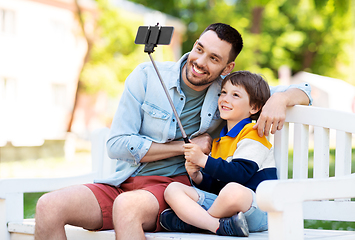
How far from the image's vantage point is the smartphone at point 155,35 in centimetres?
195

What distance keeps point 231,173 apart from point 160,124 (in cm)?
52

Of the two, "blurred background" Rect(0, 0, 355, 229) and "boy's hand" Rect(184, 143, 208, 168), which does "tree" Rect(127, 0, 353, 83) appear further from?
"boy's hand" Rect(184, 143, 208, 168)

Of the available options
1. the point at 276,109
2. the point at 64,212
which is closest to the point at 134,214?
the point at 64,212

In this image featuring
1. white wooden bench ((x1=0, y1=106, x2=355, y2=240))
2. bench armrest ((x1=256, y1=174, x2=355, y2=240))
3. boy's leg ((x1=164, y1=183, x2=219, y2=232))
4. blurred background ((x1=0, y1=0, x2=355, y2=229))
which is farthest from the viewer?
blurred background ((x1=0, y1=0, x2=355, y2=229))

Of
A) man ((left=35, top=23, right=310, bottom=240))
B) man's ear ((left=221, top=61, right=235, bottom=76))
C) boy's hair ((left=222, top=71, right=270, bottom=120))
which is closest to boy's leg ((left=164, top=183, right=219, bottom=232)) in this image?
man ((left=35, top=23, right=310, bottom=240))

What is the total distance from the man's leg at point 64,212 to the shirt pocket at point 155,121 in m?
0.44

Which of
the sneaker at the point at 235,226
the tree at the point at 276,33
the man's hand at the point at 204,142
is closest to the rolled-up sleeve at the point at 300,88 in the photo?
the man's hand at the point at 204,142

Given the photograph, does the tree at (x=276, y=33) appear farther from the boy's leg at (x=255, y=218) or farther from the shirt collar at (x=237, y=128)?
the boy's leg at (x=255, y=218)

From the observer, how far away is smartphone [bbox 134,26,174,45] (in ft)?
6.40

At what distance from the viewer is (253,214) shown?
191 cm

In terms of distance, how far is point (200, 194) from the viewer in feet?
6.68

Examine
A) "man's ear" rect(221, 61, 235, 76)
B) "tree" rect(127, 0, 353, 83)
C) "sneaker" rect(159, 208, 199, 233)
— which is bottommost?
"sneaker" rect(159, 208, 199, 233)

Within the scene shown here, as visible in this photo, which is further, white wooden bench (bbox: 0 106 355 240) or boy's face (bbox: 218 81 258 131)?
boy's face (bbox: 218 81 258 131)

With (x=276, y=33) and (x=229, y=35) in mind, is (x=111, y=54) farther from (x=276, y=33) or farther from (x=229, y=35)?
(x=229, y=35)
